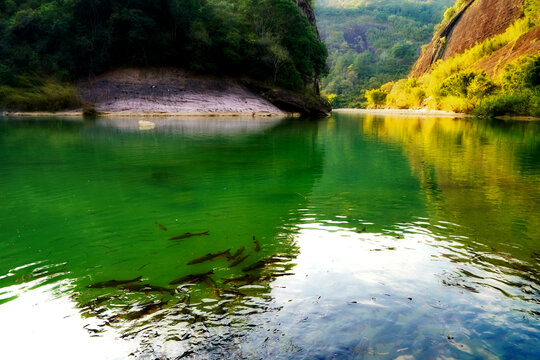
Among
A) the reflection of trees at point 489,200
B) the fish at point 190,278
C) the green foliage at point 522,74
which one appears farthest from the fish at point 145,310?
the green foliage at point 522,74

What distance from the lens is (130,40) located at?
143ft

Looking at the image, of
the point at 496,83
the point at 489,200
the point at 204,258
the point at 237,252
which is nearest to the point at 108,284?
the point at 204,258

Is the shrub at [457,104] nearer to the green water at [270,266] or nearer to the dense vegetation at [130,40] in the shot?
the dense vegetation at [130,40]

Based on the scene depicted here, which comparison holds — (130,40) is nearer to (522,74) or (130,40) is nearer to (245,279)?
(522,74)

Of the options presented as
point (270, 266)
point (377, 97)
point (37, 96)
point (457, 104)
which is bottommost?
point (270, 266)

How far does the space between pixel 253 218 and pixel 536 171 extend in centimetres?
920

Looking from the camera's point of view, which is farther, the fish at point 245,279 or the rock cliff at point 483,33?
the rock cliff at point 483,33

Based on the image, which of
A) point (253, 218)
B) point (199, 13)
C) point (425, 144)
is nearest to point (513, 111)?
point (425, 144)

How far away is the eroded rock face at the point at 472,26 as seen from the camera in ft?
210

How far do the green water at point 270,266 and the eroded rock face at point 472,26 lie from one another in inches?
2795

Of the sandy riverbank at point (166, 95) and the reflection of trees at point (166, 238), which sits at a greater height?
the sandy riverbank at point (166, 95)

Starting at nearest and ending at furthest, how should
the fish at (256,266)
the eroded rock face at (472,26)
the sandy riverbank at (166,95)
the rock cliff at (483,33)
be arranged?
the fish at (256,266) < the sandy riverbank at (166,95) < the rock cliff at (483,33) < the eroded rock face at (472,26)

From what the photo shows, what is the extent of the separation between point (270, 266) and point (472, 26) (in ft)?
291

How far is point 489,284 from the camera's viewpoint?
3.88 m
